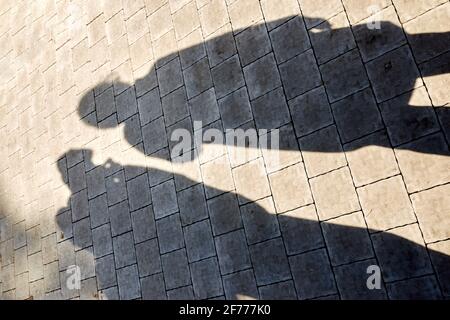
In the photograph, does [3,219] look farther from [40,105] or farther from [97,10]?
[97,10]

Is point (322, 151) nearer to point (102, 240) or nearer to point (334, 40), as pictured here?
point (334, 40)

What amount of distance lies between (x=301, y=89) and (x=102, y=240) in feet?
15.7

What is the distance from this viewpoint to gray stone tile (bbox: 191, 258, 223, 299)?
6.18 metres

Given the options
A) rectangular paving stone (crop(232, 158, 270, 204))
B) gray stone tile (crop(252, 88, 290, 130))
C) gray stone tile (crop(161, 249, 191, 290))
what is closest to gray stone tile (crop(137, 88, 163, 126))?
gray stone tile (crop(252, 88, 290, 130))

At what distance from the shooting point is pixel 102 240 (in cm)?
757

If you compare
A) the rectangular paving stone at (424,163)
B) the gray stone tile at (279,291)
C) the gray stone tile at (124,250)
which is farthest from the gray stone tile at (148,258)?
the rectangular paving stone at (424,163)

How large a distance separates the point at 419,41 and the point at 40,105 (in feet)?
27.6

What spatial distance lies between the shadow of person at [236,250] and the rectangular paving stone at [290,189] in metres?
0.13

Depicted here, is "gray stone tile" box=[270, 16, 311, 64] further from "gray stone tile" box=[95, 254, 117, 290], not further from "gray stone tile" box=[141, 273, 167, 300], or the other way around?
"gray stone tile" box=[95, 254, 117, 290]

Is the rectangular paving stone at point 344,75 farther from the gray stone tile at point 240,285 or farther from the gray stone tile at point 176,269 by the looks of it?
the gray stone tile at point 176,269

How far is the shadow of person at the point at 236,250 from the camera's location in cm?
508

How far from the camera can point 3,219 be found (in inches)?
372

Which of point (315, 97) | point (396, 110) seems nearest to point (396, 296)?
point (396, 110)

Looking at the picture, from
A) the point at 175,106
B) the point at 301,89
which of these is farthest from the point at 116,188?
the point at 301,89
